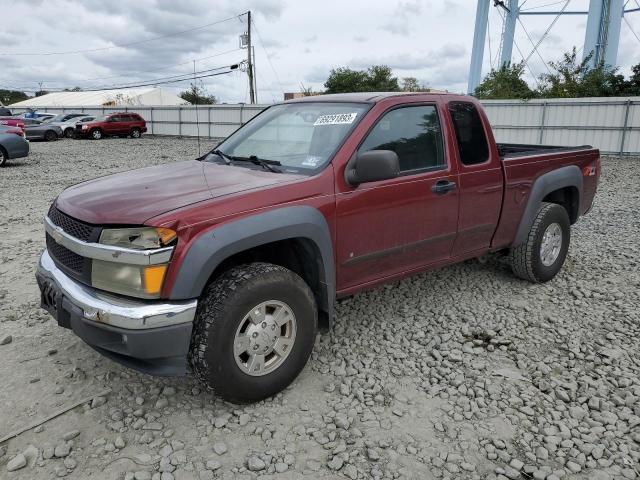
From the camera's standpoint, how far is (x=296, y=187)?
3.05 meters

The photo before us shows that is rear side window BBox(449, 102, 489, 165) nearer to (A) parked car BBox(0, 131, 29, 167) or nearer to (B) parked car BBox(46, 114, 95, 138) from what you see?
(A) parked car BBox(0, 131, 29, 167)

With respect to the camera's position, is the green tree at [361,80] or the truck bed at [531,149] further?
the green tree at [361,80]

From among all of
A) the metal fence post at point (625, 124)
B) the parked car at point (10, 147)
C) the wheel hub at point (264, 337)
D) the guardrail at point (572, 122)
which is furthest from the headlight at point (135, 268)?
the metal fence post at point (625, 124)

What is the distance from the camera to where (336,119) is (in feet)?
11.8

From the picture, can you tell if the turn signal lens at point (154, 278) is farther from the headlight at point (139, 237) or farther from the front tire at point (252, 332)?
the front tire at point (252, 332)

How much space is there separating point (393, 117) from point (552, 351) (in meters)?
2.06

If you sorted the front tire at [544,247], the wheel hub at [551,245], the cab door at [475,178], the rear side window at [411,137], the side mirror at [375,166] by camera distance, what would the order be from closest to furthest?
the side mirror at [375,166], the rear side window at [411,137], the cab door at [475,178], the front tire at [544,247], the wheel hub at [551,245]

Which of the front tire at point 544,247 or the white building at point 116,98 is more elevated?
the white building at point 116,98

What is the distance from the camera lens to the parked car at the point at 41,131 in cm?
2580

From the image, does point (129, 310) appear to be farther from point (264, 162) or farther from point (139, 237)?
point (264, 162)

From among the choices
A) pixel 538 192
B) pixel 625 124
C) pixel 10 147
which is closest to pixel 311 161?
pixel 538 192

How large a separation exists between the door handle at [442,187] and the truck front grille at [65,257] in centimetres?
240

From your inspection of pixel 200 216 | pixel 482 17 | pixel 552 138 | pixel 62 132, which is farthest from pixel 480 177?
pixel 482 17

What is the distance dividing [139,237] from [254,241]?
1.99 feet
